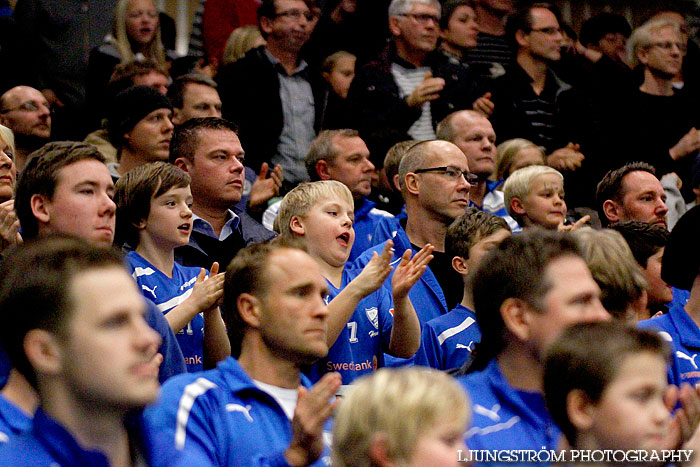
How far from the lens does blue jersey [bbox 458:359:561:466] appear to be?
9.48 ft

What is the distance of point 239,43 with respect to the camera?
7.94 meters

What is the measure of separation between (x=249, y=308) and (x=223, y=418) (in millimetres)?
452

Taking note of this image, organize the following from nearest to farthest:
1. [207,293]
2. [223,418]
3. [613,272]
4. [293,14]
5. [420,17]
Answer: [223,418]
[613,272]
[207,293]
[293,14]
[420,17]

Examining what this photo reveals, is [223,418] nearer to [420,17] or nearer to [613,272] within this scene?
[613,272]

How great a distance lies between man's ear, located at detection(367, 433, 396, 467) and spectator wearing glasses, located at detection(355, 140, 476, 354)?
3.06m

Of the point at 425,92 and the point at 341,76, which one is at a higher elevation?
the point at 425,92

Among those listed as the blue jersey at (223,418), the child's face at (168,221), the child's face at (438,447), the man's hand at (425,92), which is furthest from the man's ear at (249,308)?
the man's hand at (425,92)

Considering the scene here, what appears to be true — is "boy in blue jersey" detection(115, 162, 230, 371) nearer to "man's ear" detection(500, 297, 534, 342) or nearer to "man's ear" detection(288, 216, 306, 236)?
"man's ear" detection(288, 216, 306, 236)

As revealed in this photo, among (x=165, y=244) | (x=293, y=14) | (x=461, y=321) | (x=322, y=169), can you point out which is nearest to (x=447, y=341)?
(x=461, y=321)

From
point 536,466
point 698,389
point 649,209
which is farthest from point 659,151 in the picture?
point 536,466

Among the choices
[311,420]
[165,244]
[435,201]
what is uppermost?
[311,420]

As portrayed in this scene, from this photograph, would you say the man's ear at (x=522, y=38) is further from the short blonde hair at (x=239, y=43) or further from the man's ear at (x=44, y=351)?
the man's ear at (x=44, y=351)

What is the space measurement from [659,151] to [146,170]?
4.75 m

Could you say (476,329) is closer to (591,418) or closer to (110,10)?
(591,418)
